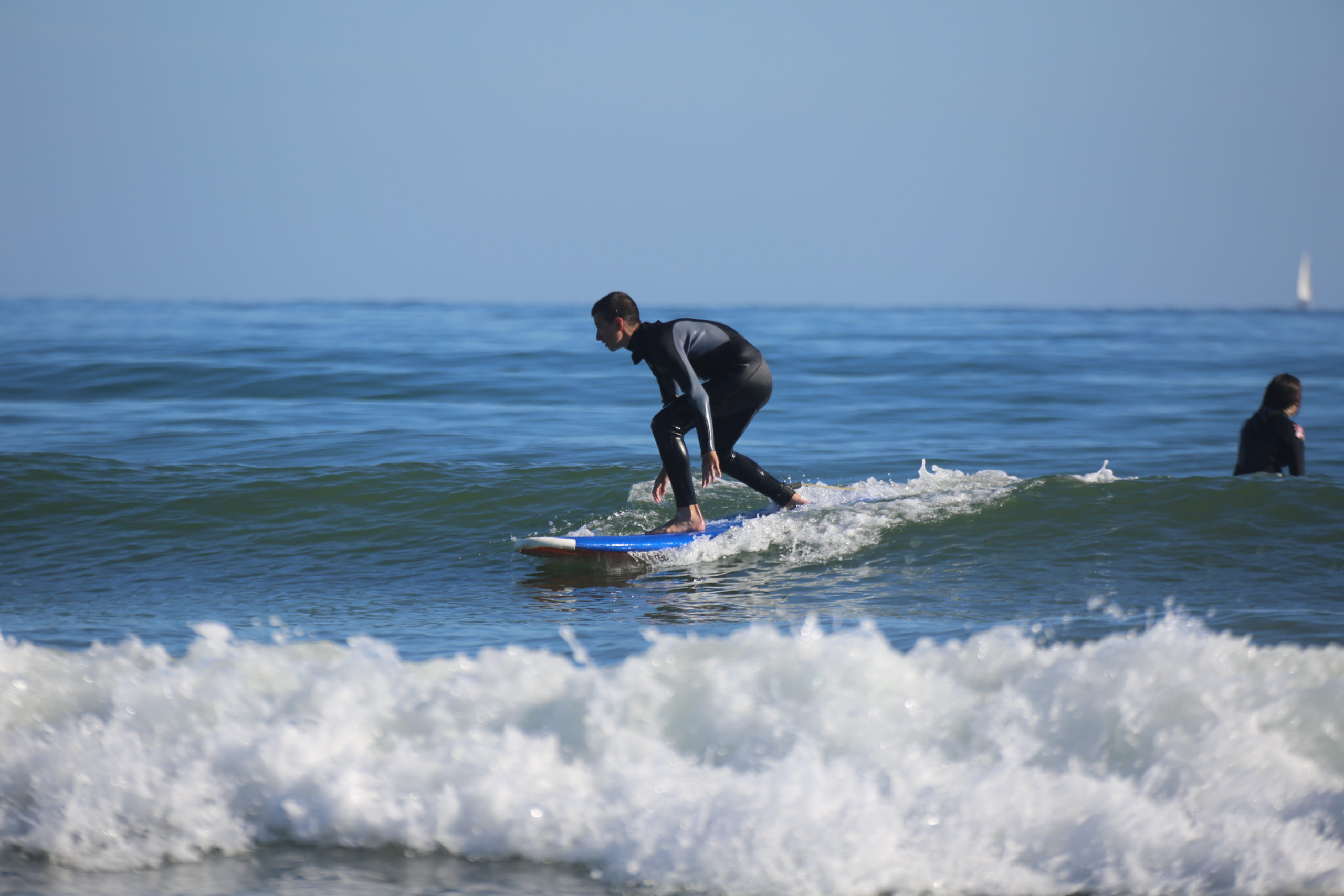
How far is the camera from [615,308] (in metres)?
6.21

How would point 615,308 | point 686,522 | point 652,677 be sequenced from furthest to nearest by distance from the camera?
point 686,522, point 615,308, point 652,677

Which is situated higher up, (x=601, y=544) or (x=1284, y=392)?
(x=1284, y=392)

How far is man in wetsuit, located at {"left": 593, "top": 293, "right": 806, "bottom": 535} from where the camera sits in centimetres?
623

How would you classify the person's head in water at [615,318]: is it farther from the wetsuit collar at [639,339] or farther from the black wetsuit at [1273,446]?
the black wetsuit at [1273,446]

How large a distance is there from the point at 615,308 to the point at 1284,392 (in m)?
4.50

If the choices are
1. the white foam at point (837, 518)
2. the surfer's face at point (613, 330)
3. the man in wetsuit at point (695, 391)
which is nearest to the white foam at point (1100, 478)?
the white foam at point (837, 518)

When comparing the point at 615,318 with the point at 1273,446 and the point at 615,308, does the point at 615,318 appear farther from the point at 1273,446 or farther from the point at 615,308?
the point at 1273,446

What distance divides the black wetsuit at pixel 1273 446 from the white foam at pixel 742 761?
387 cm

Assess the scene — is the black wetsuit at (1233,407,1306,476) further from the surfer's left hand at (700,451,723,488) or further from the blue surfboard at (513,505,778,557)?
the blue surfboard at (513,505,778,557)

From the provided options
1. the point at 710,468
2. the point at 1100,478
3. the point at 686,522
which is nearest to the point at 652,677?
the point at 710,468

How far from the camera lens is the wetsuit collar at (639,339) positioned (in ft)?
20.6

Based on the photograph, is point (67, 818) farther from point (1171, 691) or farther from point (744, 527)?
point (744, 527)

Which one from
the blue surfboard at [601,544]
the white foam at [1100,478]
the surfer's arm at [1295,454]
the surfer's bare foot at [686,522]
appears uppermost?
the surfer's arm at [1295,454]

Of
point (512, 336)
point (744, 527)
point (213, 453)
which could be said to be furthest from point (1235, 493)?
point (512, 336)
